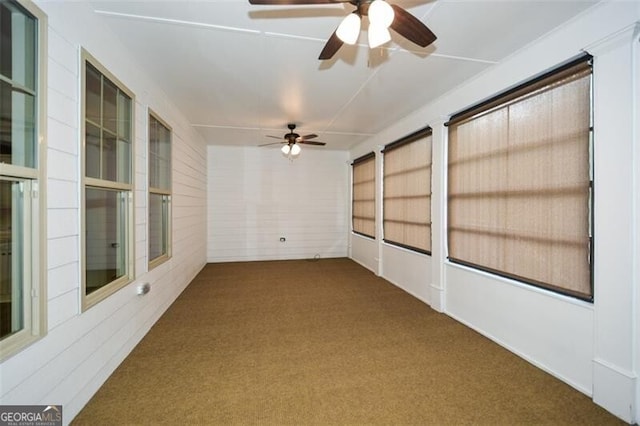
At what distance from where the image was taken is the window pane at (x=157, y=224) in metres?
3.17

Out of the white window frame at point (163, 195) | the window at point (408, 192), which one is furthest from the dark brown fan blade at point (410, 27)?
the white window frame at point (163, 195)

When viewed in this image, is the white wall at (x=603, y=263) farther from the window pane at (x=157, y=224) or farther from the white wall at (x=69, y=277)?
the window pane at (x=157, y=224)

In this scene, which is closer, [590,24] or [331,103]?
[590,24]

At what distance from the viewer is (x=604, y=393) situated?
1838 millimetres

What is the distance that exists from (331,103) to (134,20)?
2326 mm

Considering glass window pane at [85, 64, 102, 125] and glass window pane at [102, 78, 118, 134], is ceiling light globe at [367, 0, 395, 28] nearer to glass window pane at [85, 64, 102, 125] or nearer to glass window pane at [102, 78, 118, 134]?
glass window pane at [85, 64, 102, 125]

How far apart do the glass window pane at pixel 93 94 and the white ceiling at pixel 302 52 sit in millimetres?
440

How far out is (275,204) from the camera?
271 inches

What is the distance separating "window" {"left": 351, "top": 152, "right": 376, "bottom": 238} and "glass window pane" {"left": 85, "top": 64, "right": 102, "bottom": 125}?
14.9 ft

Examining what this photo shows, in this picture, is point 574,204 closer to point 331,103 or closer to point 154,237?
point 331,103

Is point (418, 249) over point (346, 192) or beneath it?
beneath

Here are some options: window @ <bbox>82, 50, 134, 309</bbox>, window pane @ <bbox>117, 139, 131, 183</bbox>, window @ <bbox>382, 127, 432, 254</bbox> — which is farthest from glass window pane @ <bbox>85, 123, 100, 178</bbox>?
window @ <bbox>382, 127, 432, 254</bbox>

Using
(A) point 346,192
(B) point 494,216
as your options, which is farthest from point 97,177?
(A) point 346,192

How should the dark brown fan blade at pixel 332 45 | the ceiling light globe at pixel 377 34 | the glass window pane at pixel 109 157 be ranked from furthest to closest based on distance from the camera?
the glass window pane at pixel 109 157, the dark brown fan blade at pixel 332 45, the ceiling light globe at pixel 377 34
